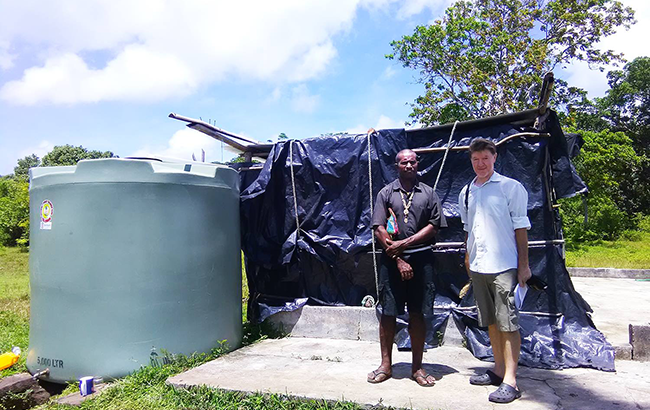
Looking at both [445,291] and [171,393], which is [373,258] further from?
[171,393]

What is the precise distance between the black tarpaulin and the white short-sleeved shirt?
1.34m

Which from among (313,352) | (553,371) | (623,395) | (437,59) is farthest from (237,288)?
(437,59)

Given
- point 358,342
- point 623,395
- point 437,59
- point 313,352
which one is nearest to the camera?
point 623,395

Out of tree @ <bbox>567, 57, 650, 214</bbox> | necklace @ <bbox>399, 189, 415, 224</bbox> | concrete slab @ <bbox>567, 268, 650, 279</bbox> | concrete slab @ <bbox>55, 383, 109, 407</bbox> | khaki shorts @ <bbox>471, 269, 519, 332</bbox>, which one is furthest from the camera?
tree @ <bbox>567, 57, 650, 214</bbox>

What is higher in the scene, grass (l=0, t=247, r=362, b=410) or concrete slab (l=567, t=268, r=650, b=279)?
grass (l=0, t=247, r=362, b=410)

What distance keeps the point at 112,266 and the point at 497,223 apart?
10.3 feet

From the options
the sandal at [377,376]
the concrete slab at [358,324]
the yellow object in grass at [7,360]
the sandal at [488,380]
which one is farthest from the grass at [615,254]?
the yellow object in grass at [7,360]

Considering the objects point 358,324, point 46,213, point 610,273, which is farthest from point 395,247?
point 610,273

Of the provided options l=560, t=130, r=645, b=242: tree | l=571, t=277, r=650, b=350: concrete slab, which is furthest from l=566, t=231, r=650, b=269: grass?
l=571, t=277, r=650, b=350: concrete slab

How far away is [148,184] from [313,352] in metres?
2.25

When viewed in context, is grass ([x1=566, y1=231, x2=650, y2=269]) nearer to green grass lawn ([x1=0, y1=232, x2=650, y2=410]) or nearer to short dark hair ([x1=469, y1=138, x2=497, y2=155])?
short dark hair ([x1=469, y1=138, x2=497, y2=155])

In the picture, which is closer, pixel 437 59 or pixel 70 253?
pixel 70 253

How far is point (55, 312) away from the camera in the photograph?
13.0ft

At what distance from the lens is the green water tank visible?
3887 mm
